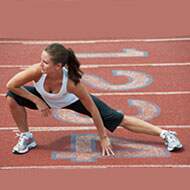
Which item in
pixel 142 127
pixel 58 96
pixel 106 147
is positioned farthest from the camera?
pixel 142 127

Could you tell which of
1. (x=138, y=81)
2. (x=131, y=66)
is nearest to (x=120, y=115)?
(x=138, y=81)

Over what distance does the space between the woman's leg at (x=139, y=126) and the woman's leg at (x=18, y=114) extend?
0.99m

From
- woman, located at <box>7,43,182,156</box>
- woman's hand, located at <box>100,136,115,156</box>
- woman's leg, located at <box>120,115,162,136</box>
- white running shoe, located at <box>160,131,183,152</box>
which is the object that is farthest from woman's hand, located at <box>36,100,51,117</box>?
white running shoe, located at <box>160,131,183,152</box>

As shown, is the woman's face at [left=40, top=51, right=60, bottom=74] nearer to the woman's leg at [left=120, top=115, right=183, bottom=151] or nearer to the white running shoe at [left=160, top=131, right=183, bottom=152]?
the woman's leg at [left=120, top=115, right=183, bottom=151]

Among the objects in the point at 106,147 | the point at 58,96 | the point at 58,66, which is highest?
the point at 58,66

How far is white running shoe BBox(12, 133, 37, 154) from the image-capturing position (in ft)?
19.0

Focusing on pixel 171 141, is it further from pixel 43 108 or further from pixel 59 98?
pixel 43 108

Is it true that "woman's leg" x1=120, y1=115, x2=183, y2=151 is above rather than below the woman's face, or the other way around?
below

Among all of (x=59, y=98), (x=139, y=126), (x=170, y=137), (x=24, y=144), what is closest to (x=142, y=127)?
(x=139, y=126)

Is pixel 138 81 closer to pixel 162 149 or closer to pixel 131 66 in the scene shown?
pixel 131 66

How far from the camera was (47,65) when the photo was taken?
5336 mm

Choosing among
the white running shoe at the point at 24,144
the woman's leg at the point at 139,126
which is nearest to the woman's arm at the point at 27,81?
the white running shoe at the point at 24,144

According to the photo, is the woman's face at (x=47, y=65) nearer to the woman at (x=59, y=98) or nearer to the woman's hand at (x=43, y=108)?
the woman at (x=59, y=98)

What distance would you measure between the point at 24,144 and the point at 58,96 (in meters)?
0.64
